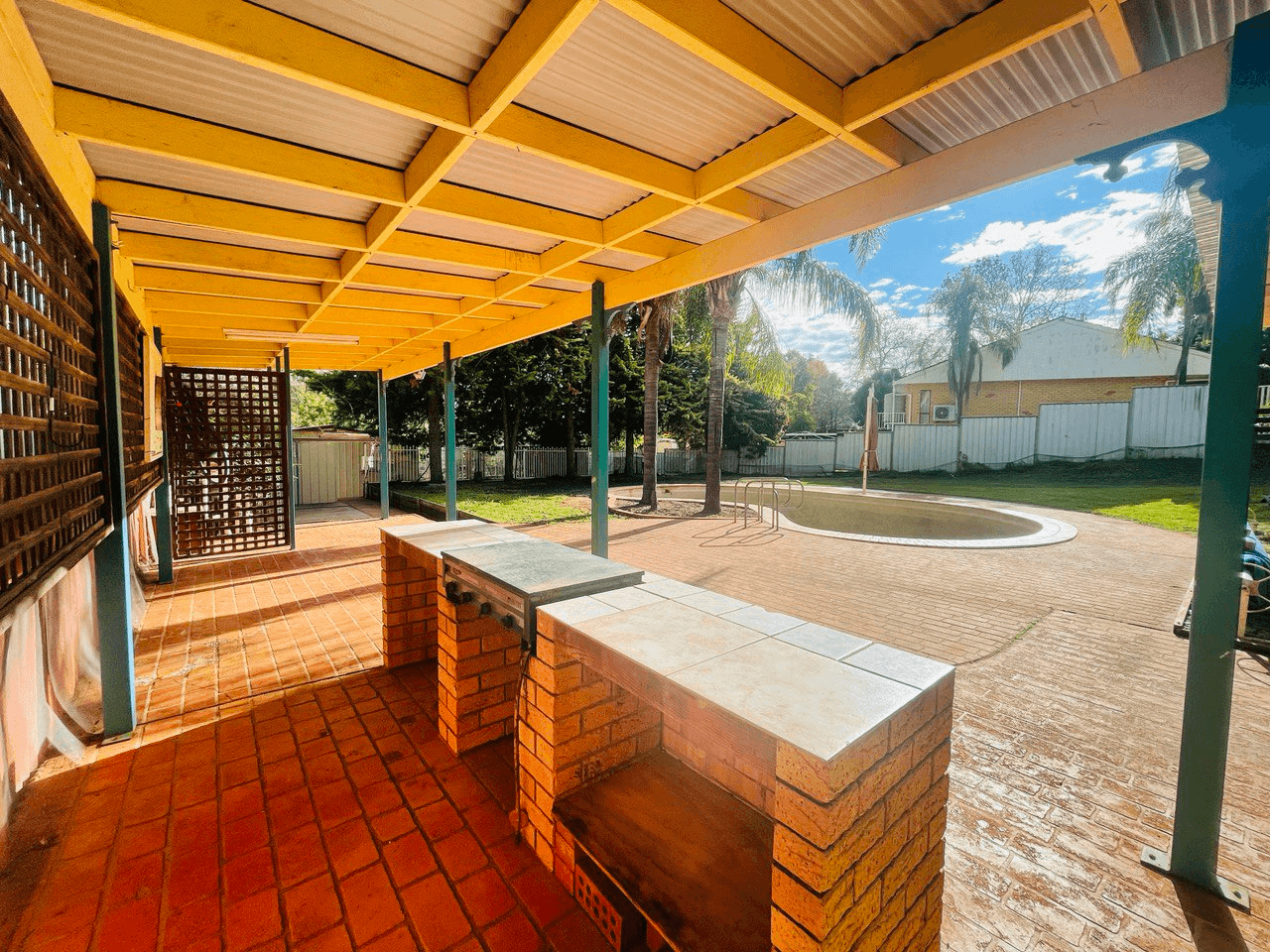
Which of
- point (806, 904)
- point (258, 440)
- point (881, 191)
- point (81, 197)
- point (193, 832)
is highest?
point (881, 191)

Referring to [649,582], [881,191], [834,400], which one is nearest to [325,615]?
[649,582]

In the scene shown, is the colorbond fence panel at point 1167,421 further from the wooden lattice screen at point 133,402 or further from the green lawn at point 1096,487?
the wooden lattice screen at point 133,402

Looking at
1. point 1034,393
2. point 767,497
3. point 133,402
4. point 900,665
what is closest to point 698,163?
point 900,665

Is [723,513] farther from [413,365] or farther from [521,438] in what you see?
[521,438]

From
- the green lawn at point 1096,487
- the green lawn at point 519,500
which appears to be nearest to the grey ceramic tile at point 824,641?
the green lawn at point 519,500

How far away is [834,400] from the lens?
48406 mm

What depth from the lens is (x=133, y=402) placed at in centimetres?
470

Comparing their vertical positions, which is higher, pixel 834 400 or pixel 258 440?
pixel 834 400

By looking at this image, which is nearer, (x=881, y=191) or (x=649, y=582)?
(x=649, y=582)

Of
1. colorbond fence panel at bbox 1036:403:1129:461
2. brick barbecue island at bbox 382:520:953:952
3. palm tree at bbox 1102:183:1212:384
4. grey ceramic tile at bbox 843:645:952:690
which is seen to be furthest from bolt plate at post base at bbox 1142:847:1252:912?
colorbond fence panel at bbox 1036:403:1129:461

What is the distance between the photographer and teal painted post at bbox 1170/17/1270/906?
6.29ft

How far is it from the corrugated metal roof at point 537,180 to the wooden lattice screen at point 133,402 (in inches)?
108

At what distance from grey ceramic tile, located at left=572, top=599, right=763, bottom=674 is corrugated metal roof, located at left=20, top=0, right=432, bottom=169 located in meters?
2.69

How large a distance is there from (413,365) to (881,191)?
9.49m
